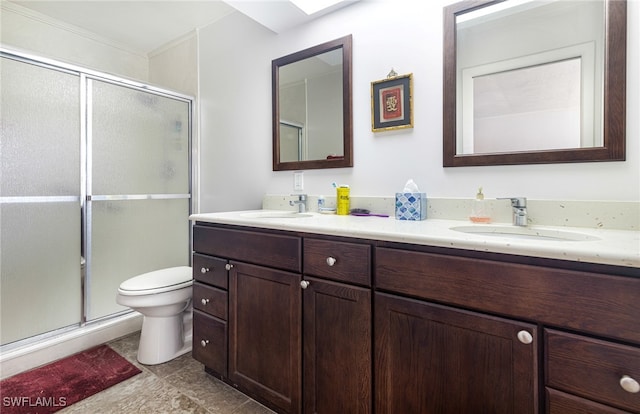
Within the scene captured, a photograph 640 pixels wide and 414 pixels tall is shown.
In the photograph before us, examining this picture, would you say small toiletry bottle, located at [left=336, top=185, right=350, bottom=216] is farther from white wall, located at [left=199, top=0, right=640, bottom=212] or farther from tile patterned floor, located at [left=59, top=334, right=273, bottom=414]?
tile patterned floor, located at [left=59, top=334, right=273, bottom=414]

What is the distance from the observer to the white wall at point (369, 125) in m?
1.08

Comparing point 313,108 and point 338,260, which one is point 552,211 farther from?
point 313,108

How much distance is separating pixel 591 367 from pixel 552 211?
64 centimetres

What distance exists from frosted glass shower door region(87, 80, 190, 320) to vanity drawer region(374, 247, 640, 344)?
2.03 m

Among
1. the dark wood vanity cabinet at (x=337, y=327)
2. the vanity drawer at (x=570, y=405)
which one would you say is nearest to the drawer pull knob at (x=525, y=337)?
the vanity drawer at (x=570, y=405)

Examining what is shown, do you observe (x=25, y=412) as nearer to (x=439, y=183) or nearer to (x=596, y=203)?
(x=439, y=183)

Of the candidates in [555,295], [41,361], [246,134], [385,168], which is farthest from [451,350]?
[41,361]

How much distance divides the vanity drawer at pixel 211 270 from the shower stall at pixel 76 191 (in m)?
1.02

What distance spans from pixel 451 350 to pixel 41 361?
2.23 m

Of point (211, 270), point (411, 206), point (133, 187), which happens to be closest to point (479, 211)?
point (411, 206)

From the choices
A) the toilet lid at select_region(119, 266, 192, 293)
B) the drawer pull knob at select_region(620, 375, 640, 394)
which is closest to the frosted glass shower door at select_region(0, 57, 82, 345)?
the toilet lid at select_region(119, 266, 192, 293)

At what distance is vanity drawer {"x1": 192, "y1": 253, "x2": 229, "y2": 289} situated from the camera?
1396mm

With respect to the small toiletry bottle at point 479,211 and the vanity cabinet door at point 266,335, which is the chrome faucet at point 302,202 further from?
the small toiletry bottle at point 479,211

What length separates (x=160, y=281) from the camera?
1.70 m
